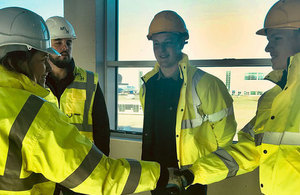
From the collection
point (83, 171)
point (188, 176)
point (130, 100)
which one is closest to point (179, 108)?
point (188, 176)

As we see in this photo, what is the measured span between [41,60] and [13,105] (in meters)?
0.31

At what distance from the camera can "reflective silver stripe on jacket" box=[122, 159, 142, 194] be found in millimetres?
1144

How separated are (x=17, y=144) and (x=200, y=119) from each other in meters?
1.21

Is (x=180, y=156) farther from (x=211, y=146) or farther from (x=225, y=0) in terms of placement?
(x=225, y=0)

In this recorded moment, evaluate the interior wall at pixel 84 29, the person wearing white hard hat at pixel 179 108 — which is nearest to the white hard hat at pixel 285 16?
the person wearing white hard hat at pixel 179 108

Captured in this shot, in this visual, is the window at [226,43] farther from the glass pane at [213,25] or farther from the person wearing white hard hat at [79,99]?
the person wearing white hard hat at [79,99]

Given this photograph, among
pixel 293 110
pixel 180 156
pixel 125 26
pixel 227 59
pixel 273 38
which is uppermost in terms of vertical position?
pixel 125 26

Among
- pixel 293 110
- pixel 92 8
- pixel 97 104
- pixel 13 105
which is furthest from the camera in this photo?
pixel 92 8

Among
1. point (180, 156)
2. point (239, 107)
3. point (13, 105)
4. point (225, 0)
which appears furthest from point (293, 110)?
point (225, 0)

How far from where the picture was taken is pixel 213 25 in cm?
259

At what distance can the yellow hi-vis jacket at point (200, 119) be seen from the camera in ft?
5.77

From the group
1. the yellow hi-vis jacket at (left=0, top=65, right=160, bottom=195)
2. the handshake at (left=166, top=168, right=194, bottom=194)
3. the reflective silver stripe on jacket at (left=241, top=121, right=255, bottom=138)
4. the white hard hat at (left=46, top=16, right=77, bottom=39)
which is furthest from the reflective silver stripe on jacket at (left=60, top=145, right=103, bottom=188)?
the white hard hat at (left=46, top=16, right=77, bottom=39)

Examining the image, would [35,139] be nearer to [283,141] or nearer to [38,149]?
[38,149]

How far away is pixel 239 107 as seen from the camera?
99.6 inches
